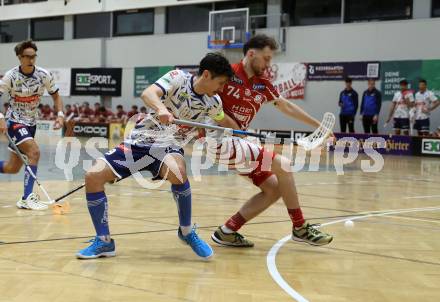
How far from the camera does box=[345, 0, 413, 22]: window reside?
23812 mm

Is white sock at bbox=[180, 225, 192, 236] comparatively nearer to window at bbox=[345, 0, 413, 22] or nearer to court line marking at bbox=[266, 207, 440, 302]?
court line marking at bbox=[266, 207, 440, 302]

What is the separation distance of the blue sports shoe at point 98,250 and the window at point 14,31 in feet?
110

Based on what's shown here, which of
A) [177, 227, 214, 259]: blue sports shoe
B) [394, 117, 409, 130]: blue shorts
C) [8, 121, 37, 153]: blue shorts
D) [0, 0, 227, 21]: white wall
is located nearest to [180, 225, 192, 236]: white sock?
[177, 227, 214, 259]: blue sports shoe

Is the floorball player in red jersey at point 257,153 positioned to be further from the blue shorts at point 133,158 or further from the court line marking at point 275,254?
the blue shorts at point 133,158

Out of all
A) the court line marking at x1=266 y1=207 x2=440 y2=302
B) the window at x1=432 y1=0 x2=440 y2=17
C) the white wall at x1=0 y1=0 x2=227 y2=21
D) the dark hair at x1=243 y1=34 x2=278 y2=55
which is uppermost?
the white wall at x1=0 y1=0 x2=227 y2=21

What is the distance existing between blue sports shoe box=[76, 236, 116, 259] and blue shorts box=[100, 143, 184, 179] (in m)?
0.56

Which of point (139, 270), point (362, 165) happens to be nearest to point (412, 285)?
point (139, 270)

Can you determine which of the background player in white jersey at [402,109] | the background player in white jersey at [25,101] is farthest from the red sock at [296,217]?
the background player in white jersey at [402,109]

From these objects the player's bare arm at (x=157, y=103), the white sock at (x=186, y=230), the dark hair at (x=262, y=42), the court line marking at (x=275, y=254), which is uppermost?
the dark hair at (x=262, y=42)

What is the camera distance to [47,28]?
3550cm

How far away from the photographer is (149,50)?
3097cm

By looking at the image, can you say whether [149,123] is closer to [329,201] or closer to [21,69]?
[21,69]

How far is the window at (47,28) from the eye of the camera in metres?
35.0

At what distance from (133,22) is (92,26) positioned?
9.33 feet
